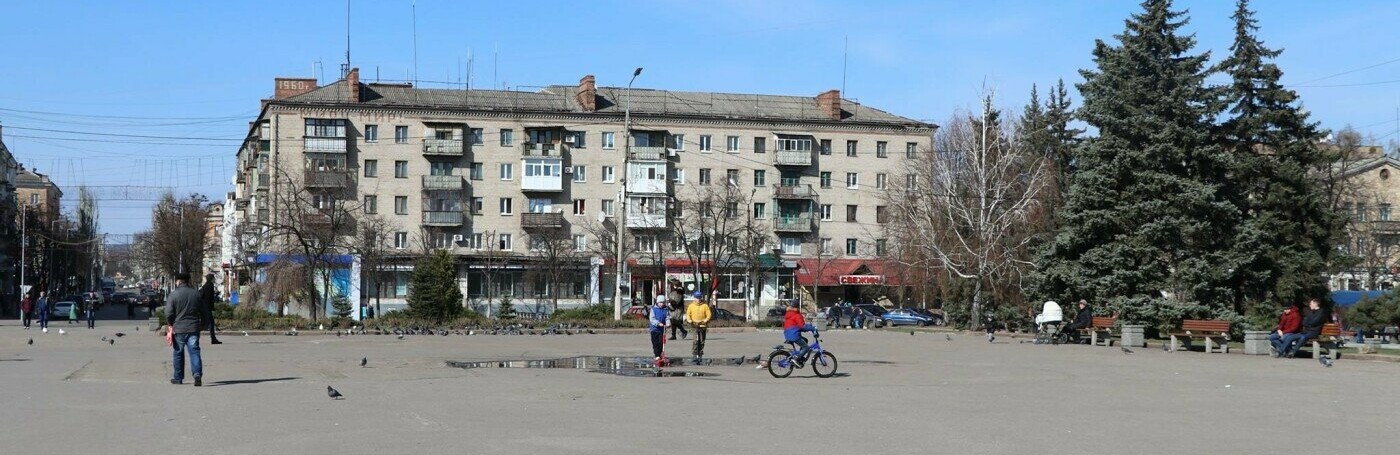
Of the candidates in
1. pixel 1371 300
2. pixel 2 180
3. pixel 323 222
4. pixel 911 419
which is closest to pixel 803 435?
pixel 911 419

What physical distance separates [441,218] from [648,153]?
1311 centimetres

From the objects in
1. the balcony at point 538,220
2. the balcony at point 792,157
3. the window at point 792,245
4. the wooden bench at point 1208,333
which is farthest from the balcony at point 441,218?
the wooden bench at point 1208,333

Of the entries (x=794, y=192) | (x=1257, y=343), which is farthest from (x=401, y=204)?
(x=1257, y=343)

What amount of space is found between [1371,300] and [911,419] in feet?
114

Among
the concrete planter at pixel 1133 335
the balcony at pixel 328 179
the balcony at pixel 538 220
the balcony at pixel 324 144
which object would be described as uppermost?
the balcony at pixel 324 144

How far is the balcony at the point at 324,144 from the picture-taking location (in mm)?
73875

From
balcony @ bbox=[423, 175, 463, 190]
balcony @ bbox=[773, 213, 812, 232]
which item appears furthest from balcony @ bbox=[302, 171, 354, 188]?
balcony @ bbox=[773, 213, 812, 232]

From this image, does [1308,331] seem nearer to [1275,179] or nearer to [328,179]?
[1275,179]

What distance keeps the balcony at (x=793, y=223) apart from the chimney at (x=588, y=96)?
1343 cm

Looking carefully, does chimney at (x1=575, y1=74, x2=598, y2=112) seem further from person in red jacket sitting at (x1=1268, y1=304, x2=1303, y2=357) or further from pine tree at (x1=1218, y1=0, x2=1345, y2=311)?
person in red jacket sitting at (x1=1268, y1=304, x2=1303, y2=357)

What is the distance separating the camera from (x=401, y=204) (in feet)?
251

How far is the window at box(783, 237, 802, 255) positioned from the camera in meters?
81.8

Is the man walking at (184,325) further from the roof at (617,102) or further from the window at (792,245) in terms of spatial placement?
the window at (792,245)

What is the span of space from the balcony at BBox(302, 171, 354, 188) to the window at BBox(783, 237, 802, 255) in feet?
88.5
